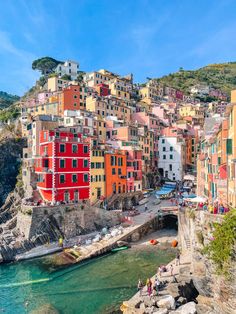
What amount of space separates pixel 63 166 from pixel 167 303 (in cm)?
2930

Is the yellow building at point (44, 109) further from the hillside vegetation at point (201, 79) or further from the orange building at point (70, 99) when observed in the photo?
the hillside vegetation at point (201, 79)

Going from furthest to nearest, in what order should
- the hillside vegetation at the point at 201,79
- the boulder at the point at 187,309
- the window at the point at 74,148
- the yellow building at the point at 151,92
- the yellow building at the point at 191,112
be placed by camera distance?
1. the hillside vegetation at the point at 201,79
2. the yellow building at the point at 151,92
3. the yellow building at the point at 191,112
4. the window at the point at 74,148
5. the boulder at the point at 187,309

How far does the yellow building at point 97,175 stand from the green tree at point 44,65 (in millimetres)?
80231

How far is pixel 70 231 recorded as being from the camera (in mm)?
44219

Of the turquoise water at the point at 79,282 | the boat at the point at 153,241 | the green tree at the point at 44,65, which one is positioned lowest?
the turquoise water at the point at 79,282

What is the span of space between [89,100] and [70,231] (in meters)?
41.7

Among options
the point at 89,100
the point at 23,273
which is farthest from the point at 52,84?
the point at 23,273

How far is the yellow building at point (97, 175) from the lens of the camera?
165 feet

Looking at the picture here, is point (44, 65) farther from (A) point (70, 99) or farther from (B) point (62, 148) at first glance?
(B) point (62, 148)

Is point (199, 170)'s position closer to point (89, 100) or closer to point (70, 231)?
point (70, 231)

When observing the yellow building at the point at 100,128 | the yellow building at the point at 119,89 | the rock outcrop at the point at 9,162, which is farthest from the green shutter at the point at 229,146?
the yellow building at the point at 119,89

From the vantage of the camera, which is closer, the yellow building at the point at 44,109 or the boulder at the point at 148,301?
the boulder at the point at 148,301

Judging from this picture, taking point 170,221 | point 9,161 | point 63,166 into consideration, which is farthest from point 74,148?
point 9,161

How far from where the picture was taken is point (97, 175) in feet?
167
